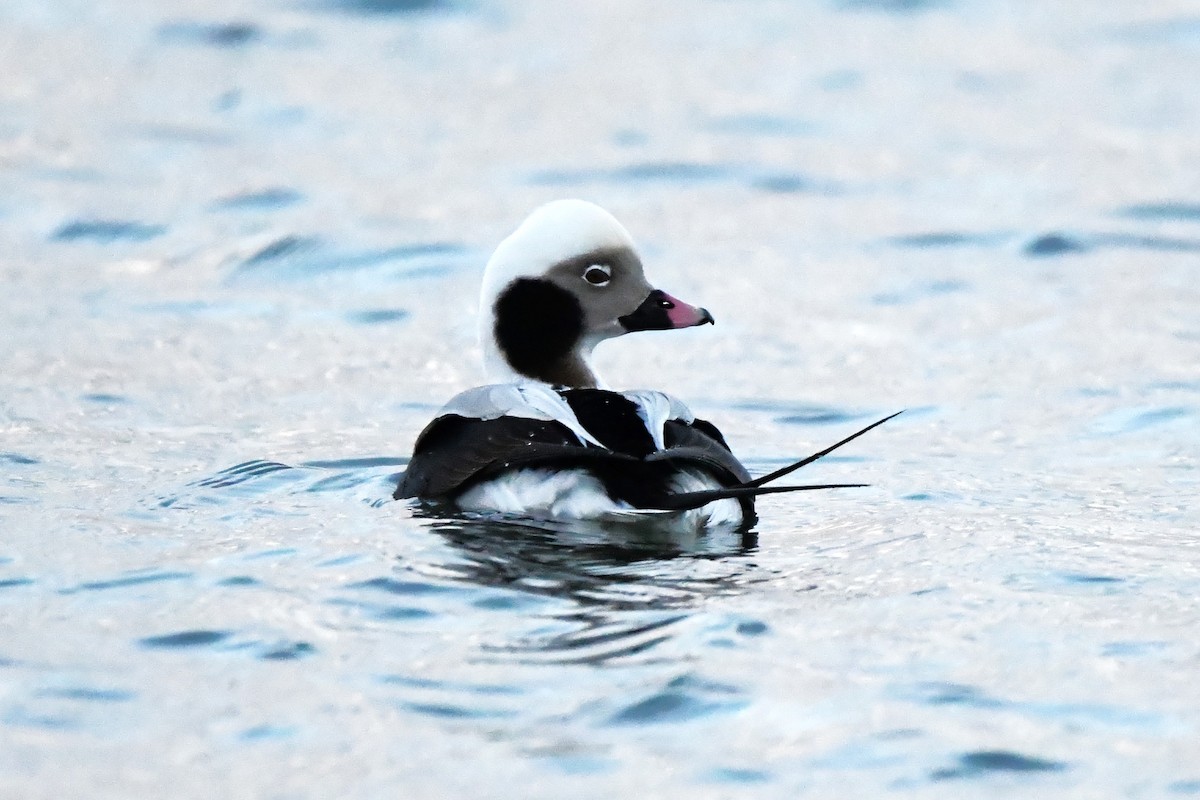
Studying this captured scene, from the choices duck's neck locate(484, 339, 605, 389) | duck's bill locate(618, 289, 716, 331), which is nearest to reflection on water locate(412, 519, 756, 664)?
duck's neck locate(484, 339, 605, 389)

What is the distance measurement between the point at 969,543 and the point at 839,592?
0.66 metres

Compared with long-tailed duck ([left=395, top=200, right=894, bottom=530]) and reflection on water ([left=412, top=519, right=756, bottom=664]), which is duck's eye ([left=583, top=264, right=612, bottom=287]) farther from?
reflection on water ([left=412, top=519, right=756, bottom=664])

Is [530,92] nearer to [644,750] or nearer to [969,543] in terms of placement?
[969,543]

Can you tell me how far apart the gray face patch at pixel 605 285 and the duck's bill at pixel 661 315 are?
0.07 feet

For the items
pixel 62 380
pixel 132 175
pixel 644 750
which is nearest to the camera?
pixel 644 750

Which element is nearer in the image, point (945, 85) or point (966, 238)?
point (966, 238)

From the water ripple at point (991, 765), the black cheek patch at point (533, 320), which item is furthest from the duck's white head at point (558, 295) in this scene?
the water ripple at point (991, 765)

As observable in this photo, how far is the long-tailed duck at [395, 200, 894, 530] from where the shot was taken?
16.7 ft

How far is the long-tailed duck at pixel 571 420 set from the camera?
5082mm

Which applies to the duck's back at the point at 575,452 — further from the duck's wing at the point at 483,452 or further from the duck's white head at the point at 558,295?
the duck's white head at the point at 558,295

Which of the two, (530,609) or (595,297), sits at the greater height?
(595,297)

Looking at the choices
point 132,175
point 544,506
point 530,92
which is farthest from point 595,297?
point 530,92

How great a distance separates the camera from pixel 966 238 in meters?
9.90

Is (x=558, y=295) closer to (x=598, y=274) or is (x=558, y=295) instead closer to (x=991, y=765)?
(x=598, y=274)
